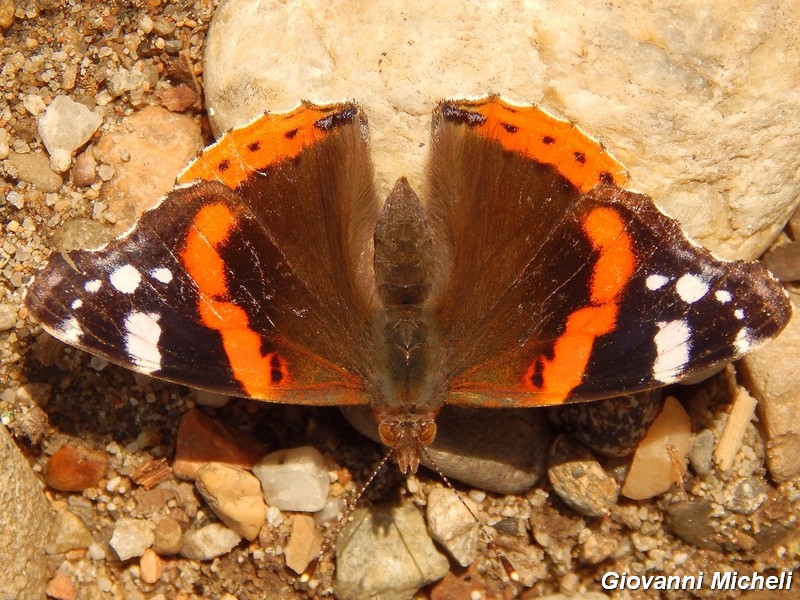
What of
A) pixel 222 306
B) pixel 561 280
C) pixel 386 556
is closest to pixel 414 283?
pixel 561 280

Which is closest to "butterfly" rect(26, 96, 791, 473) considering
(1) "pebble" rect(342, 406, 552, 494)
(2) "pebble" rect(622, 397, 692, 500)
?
(1) "pebble" rect(342, 406, 552, 494)

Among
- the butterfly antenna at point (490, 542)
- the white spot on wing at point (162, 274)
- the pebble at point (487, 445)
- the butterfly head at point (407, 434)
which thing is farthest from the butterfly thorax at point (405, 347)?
the white spot on wing at point (162, 274)

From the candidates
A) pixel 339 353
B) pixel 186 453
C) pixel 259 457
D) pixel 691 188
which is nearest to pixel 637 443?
pixel 691 188

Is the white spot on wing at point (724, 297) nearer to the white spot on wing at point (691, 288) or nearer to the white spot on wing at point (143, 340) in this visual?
the white spot on wing at point (691, 288)

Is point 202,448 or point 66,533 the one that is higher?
point 202,448

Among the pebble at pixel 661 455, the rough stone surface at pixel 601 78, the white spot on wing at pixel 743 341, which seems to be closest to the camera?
the white spot on wing at pixel 743 341

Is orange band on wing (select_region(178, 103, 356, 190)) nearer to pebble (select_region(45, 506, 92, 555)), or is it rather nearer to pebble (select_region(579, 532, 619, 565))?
pebble (select_region(45, 506, 92, 555))

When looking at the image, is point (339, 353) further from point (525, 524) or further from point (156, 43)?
point (156, 43)

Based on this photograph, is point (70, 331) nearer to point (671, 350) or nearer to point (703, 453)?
point (671, 350)
